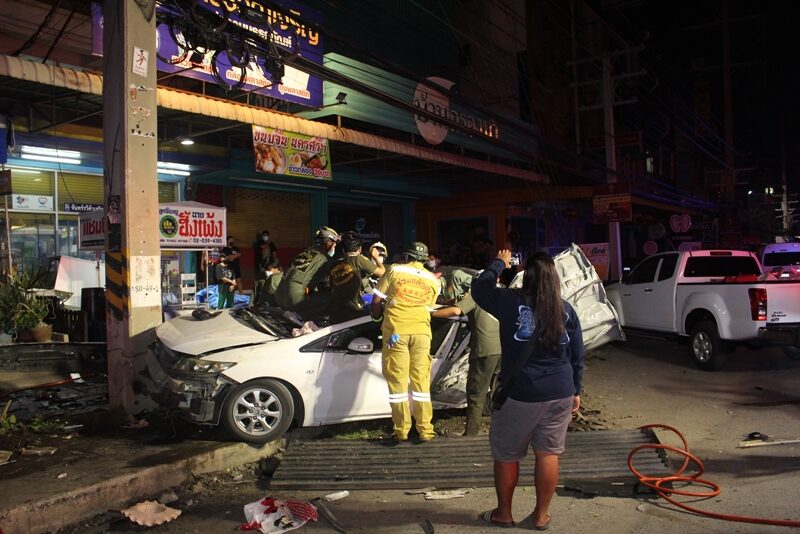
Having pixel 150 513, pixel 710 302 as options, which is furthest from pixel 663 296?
pixel 150 513

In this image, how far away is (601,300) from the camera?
7352 mm

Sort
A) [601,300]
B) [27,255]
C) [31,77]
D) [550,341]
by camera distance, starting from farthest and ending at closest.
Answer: [27,255] → [31,77] → [601,300] → [550,341]

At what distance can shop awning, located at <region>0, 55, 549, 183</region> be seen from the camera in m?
7.89

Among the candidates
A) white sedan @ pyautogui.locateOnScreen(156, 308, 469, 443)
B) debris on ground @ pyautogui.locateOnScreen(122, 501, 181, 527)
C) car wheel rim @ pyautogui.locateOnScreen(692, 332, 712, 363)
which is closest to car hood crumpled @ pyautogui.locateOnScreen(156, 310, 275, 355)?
white sedan @ pyautogui.locateOnScreen(156, 308, 469, 443)

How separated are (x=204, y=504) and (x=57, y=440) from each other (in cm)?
204

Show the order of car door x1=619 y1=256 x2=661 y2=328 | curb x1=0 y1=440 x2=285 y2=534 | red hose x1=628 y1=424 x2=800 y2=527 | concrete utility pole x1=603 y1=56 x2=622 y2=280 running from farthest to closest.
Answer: concrete utility pole x1=603 y1=56 x2=622 y2=280 → car door x1=619 y1=256 x2=661 y2=328 → curb x1=0 y1=440 x2=285 y2=534 → red hose x1=628 y1=424 x2=800 y2=527

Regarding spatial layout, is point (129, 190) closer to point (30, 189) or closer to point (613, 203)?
point (30, 189)

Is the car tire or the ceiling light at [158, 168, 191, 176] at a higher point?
the ceiling light at [158, 168, 191, 176]

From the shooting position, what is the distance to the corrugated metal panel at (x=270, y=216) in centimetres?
1558

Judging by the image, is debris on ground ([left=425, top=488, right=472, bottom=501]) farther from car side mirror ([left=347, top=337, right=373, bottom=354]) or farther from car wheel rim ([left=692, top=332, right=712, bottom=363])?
car wheel rim ([left=692, top=332, right=712, bottom=363])

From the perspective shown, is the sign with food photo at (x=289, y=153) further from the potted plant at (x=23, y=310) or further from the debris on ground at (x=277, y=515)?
the debris on ground at (x=277, y=515)

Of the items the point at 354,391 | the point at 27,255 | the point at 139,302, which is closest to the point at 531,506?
the point at 354,391

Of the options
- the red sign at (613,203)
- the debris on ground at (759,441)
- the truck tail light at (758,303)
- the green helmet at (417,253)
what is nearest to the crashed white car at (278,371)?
the green helmet at (417,253)

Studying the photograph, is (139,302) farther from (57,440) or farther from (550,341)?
(550,341)
